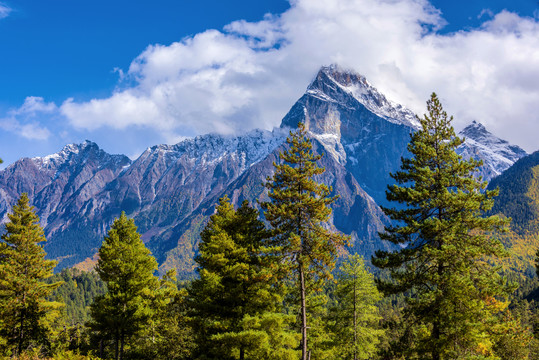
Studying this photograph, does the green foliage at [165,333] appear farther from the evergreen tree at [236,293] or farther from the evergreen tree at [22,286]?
the evergreen tree at [22,286]

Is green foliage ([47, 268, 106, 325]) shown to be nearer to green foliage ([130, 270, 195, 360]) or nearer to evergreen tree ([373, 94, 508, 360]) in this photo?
green foliage ([130, 270, 195, 360])

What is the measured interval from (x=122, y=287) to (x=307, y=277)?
1516 cm

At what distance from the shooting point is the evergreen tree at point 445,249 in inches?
668

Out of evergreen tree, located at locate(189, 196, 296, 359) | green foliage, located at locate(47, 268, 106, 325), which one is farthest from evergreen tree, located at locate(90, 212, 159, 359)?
green foliage, located at locate(47, 268, 106, 325)

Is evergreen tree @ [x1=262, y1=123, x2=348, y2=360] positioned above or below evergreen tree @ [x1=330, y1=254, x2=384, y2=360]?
above

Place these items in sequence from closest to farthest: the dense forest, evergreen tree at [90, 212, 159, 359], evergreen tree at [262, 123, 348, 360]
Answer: the dense forest → evergreen tree at [262, 123, 348, 360] → evergreen tree at [90, 212, 159, 359]

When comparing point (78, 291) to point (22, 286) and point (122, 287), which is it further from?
point (122, 287)

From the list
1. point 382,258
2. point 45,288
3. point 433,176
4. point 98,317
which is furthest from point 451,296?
point 45,288

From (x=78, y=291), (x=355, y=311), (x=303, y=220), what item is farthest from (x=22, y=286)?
(x=78, y=291)

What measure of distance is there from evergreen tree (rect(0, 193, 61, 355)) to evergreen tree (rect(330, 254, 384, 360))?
24045mm

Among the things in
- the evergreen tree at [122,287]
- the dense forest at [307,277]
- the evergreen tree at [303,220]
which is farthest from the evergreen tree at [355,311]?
the evergreen tree at [122,287]

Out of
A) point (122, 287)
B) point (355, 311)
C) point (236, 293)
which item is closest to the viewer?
point (236, 293)

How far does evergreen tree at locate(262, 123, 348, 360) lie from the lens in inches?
807

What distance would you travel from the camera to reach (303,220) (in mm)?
21359
